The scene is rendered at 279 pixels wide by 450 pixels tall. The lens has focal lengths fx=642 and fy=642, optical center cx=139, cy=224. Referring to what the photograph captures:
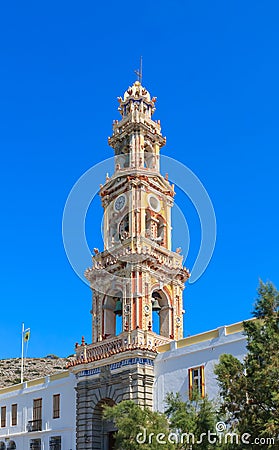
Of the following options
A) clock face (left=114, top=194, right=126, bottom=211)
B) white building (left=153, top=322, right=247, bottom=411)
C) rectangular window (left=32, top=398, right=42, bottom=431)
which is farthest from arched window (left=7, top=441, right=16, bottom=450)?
clock face (left=114, top=194, right=126, bottom=211)

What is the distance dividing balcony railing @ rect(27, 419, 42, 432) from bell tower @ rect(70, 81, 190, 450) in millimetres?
5449

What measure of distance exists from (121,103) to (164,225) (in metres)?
10.6

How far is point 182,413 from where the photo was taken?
82.3ft

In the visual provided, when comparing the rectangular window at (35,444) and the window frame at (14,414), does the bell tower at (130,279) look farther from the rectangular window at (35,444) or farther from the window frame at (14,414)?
the window frame at (14,414)

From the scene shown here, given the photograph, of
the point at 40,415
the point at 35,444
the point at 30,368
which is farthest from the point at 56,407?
the point at 30,368

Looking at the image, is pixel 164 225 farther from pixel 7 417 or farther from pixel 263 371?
pixel 263 371

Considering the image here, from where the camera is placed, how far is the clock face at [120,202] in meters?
43.6

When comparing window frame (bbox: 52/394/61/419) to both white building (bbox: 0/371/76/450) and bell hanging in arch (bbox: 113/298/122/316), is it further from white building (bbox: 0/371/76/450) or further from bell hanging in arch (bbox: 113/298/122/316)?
bell hanging in arch (bbox: 113/298/122/316)

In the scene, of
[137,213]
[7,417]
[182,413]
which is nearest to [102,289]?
[137,213]

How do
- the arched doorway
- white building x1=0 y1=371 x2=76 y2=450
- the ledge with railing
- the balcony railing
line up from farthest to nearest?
the balcony railing → white building x1=0 y1=371 x2=76 y2=450 → the arched doorway → the ledge with railing

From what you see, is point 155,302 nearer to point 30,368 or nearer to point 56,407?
point 56,407

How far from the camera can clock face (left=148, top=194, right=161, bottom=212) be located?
43312 mm

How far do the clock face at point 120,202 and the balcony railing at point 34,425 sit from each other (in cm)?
1529

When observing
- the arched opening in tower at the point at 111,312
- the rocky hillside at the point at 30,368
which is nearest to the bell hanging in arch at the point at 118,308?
the arched opening in tower at the point at 111,312
